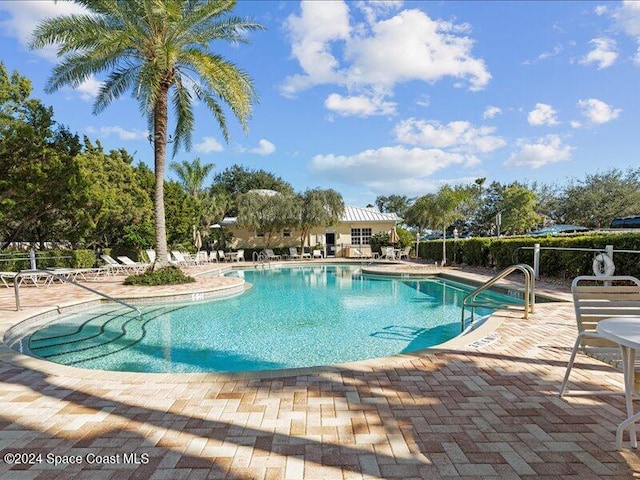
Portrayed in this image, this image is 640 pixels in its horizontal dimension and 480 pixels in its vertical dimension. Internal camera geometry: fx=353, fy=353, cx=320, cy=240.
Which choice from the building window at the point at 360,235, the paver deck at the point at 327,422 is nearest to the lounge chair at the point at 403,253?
the building window at the point at 360,235

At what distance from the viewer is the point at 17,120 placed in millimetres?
11938

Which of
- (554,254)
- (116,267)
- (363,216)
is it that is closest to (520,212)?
(363,216)

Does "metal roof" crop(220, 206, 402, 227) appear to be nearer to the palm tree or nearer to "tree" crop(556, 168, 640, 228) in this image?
the palm tree

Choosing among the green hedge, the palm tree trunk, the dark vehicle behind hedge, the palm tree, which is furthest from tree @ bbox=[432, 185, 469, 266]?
the palm tree trunk

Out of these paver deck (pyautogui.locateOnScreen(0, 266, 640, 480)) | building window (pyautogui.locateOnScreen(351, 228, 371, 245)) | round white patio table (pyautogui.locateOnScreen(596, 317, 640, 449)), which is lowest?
paver deck (pyautogui.locateOnScreen(0, 266, 640, 480))

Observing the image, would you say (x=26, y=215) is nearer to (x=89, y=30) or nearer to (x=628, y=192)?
(x=89, y=30)

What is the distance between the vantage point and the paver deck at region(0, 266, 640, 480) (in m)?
2.15

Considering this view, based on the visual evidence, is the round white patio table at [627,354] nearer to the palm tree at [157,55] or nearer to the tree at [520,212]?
the palm tree at [157,55]

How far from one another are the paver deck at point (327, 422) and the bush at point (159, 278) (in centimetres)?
788

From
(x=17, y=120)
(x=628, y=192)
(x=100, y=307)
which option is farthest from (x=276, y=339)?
(x=628, y=192)

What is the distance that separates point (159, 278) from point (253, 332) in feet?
20.2

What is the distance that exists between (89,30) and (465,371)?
1259cm

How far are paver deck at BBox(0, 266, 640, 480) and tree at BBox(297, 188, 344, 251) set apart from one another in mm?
20834

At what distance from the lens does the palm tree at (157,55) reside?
32.8 ft
